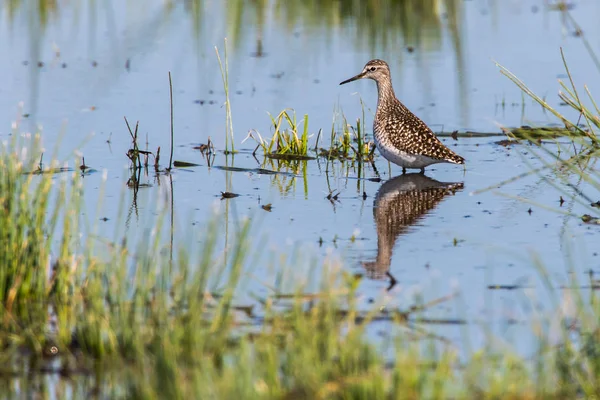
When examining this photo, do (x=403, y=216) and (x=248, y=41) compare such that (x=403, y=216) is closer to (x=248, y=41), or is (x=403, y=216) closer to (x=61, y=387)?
(x=61, y=387)

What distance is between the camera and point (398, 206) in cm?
902

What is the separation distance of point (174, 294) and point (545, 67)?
10941 mm

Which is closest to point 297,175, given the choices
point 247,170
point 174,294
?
point 247,170

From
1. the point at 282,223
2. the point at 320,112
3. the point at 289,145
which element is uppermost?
the point at 320,112

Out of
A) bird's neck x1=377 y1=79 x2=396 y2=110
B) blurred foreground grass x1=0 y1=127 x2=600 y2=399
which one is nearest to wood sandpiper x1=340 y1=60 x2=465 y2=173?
bird's neck x1=377 y1=79 x2=396 y2=110

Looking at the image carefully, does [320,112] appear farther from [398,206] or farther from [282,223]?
[282,223]

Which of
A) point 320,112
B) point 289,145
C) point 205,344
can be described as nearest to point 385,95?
point 289,145

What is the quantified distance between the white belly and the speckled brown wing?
0.17 feet

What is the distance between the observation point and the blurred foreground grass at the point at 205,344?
434 cm

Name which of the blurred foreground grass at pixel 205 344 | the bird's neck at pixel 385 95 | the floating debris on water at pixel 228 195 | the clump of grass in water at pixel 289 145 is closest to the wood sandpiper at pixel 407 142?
the bird's neck at pixel 385 95

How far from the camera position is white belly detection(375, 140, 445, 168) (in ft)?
33.3

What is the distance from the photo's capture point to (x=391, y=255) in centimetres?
734

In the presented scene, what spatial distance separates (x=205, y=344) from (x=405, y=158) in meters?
5.54

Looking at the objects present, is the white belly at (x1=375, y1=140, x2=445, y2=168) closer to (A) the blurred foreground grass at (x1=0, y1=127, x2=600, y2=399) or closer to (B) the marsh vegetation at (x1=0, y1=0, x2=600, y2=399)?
(B) the marsh vegetation at (x1=0, y1=0, x2=600, y2=399)
